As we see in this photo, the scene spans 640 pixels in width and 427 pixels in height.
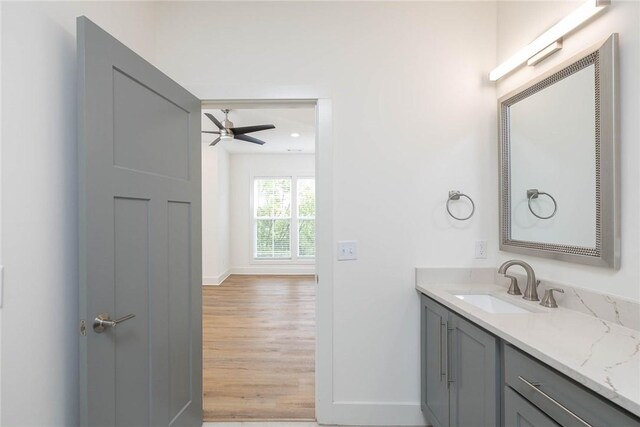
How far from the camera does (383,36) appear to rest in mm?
1957

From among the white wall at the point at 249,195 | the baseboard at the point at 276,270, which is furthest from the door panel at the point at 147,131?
the baseboard at the point at 276,270

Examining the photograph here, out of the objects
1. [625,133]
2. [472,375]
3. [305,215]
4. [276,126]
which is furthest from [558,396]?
[305,215]

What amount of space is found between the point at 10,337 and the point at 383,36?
2262mm

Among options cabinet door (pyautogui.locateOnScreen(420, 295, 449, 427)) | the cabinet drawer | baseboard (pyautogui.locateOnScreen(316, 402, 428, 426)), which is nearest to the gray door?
baseboard (pyautogui.locateOnScreen(316, 402, 428, 426))

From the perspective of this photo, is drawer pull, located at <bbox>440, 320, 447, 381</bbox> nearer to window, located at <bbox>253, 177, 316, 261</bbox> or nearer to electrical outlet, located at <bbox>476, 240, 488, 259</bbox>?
electrical outlet, located at <bbox>476, 240, 488, 259</bbox>

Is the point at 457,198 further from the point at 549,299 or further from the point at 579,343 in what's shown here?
the point at 579,343

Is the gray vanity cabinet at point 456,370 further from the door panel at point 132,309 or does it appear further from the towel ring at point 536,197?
the door panel at point 132,309

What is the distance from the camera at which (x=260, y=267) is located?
6887mm

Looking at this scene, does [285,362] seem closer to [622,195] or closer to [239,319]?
[239,319]

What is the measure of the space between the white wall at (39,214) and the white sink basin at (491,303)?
72.4 inches

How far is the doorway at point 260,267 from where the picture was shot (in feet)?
7.60

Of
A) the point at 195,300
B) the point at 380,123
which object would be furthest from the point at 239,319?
the point at 380,123

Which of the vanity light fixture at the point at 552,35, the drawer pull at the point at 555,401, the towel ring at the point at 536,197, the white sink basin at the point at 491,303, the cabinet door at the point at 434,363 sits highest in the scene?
the vanity light fixture at the point at 552,35

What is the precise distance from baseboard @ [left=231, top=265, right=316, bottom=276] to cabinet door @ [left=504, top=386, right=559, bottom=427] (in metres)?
5.80
